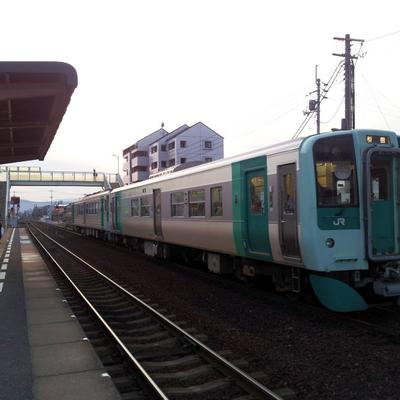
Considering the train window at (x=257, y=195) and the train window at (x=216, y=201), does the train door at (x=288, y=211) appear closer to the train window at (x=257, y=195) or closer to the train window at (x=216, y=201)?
the train window at (x=257, y=195)

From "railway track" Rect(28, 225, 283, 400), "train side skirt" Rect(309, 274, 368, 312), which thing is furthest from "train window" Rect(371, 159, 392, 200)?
"railway track" Rect(28, 225, 283, 400)

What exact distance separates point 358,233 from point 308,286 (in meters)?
1.36

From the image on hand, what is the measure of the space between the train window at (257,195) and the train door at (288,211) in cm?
82

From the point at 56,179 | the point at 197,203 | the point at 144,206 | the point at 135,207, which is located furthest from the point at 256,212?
the point at 56,179

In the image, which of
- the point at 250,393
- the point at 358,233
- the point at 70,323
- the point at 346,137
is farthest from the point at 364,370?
the point at 70,323

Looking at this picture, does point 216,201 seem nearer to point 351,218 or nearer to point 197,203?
point 197,203

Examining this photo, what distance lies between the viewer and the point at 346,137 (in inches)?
320

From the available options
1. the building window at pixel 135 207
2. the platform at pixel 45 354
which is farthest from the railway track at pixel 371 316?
the building window at pixel 135 207

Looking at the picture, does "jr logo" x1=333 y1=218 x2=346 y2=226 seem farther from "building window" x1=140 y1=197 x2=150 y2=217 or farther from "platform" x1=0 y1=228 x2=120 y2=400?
"building window" x1=140 y1=197 x2=150 y2=217

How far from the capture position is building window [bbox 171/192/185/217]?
14281 millimetres

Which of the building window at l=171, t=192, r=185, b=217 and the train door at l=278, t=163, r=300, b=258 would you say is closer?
the train door at l=278, t=163, r=300, b=258

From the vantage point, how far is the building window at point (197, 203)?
502 inches

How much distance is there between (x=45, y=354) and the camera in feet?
21.0

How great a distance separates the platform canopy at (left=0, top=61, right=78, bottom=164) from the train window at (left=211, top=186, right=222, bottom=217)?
148 inches
